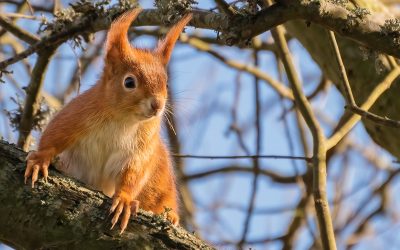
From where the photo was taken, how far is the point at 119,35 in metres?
3.03

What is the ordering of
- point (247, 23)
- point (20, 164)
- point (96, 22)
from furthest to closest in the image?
point (96, 22)
point (20, 164)
point (247, 23)

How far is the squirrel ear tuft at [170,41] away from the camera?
8.85ft

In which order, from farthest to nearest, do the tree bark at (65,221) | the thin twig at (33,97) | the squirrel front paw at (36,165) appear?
the thin twig at (33,97) < the squirrel front paw at (36,165) < the tree bark at (65,221)

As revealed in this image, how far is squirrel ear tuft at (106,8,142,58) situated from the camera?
2.96m

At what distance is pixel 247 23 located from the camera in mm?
2182

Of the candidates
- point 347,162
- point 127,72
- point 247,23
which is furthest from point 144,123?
point 347,162

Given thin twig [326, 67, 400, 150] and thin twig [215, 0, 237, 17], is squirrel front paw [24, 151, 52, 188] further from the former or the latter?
thin twig [326, 67, 400, 150]

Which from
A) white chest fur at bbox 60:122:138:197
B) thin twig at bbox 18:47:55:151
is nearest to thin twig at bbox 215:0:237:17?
white chest fur at bbox 60:122:138:197

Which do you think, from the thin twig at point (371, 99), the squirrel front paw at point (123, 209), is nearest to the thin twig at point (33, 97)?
the squirrel front paw at point (123, 209)

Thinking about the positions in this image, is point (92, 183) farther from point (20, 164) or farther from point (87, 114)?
point (20, 164)

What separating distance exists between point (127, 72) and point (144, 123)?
0.81 ft

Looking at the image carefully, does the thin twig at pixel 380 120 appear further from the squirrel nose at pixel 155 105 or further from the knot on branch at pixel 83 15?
the knot on branch at pixel 83 15

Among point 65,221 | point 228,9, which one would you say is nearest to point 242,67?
point 228,9

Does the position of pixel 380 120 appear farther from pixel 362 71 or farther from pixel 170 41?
pixel 170 41
